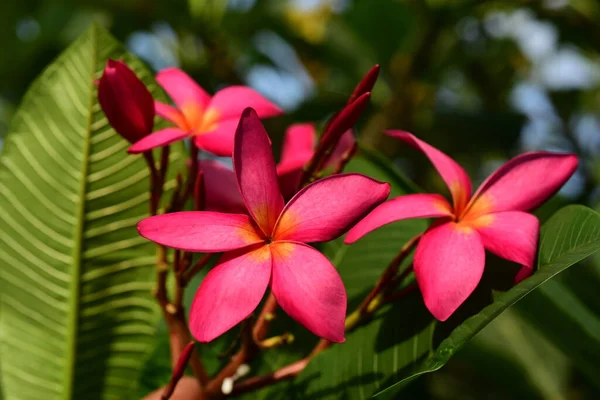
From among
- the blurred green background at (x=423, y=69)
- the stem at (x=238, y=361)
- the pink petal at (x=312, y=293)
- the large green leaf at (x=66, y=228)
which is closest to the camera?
the pink petal at (x=312, y=293)

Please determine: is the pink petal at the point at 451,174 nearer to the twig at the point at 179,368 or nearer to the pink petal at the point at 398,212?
the pink petal at the point at 398,212

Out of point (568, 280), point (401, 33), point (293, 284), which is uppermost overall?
point (293, 284)

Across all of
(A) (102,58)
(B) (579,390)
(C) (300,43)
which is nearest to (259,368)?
(A) (102,58)

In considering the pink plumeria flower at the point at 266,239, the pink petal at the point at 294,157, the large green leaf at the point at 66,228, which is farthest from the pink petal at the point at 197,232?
the large green leaf at the point at 66,228

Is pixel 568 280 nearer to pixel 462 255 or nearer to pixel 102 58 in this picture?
pixel 462 255

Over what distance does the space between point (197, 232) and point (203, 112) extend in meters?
0.19

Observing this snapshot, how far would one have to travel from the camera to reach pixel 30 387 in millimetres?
688

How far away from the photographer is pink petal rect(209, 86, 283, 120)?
1.98 ft

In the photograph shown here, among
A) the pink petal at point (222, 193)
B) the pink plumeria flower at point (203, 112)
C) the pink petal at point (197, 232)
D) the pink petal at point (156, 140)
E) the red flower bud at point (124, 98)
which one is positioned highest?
the red flower bud at point (124, 98)

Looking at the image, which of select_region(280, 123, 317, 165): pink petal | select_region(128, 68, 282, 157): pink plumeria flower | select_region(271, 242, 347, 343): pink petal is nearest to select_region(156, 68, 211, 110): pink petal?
select_region(128, 68, 282, 157): pink plumeria flower

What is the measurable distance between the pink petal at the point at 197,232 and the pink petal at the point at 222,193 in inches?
4.7

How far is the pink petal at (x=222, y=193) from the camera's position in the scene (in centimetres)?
60

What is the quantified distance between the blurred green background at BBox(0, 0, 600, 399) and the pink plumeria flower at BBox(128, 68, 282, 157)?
1.19 ft

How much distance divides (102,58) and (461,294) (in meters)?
0.44
